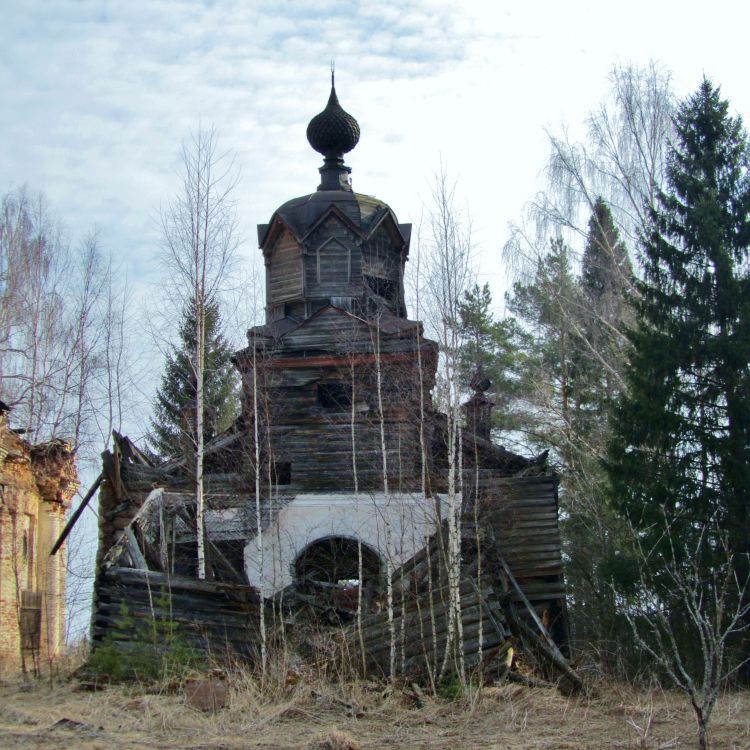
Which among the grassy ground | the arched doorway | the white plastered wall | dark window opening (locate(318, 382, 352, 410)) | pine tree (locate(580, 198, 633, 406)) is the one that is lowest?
the grassy ground

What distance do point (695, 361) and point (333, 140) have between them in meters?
13.1

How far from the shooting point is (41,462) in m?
23.0

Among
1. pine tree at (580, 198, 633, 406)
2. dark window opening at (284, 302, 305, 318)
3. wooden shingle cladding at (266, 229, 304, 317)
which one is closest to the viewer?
pine tree at (580, 198, 633, 406)

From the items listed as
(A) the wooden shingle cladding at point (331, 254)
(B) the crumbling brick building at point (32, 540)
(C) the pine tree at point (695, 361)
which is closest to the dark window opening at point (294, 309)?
(A) the wooden shingle cladding at point (331, 254)

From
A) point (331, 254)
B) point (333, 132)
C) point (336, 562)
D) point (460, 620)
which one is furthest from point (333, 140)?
point (460, 620)

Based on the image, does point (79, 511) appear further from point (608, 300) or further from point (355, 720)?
point (608, 300)

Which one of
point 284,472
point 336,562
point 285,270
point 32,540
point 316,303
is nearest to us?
point 336,562

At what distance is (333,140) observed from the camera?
28.2 meters

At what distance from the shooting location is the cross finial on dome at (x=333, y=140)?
28078 millimetres

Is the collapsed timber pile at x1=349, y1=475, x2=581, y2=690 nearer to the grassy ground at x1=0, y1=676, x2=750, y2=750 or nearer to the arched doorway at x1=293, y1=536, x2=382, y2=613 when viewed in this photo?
the grassy ground at x1=0, y1=676, x2=750, y2=750

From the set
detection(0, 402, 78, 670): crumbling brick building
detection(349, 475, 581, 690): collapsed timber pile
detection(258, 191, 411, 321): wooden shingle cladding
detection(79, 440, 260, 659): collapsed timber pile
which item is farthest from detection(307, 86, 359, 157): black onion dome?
detection(79, 440, 260, 659): collapsed timber pile

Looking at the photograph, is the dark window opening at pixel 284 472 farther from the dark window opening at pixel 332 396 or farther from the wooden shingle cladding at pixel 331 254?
the wooden shingle cladding at pixel 331 254

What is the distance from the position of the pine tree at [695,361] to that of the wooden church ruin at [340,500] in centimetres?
274

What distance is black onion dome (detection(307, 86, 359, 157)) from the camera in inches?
1106
